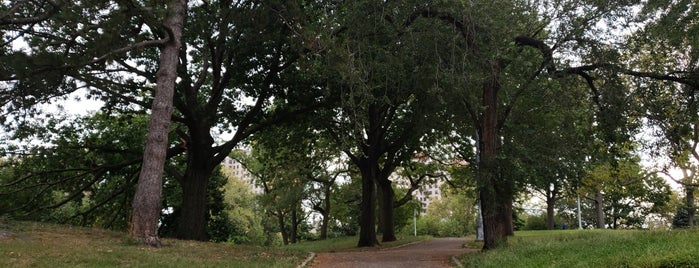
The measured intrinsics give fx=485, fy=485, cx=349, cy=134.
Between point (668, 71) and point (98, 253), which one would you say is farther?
point (668, 71)

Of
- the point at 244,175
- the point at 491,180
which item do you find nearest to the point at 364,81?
the point at 491,180

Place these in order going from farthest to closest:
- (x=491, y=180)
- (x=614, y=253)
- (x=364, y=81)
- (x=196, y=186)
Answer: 1. (x=196, y=186)
2. (x=491, y=180)
3. (x=364, y=81)
4. (x=614, y=253)

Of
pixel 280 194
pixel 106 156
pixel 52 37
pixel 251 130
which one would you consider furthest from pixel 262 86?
pixel 280 194

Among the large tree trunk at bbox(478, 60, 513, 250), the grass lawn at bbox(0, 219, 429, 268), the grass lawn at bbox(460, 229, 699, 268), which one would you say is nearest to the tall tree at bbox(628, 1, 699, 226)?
the large tree trunk at bbox(478, 60, 513, 250)

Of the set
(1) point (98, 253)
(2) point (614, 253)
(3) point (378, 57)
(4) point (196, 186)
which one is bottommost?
(1) point (98, 253)

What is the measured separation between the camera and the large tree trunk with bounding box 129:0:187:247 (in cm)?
1209

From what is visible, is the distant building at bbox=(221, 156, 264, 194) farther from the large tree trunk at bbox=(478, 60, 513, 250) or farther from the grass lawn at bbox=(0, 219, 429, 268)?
the large tree trunk at bbox=(478, 60, 513, 250)

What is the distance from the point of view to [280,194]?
121ft

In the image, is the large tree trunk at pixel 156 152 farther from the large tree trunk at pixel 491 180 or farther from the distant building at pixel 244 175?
the distant building at pixel 244 175

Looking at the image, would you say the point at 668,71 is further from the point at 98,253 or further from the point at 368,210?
the point at 98,253

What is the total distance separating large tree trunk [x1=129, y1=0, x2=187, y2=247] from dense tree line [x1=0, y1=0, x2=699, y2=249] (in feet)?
0.13

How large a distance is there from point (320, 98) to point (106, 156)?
1115 cm

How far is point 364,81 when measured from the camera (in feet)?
39.4

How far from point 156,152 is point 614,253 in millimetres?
10711
